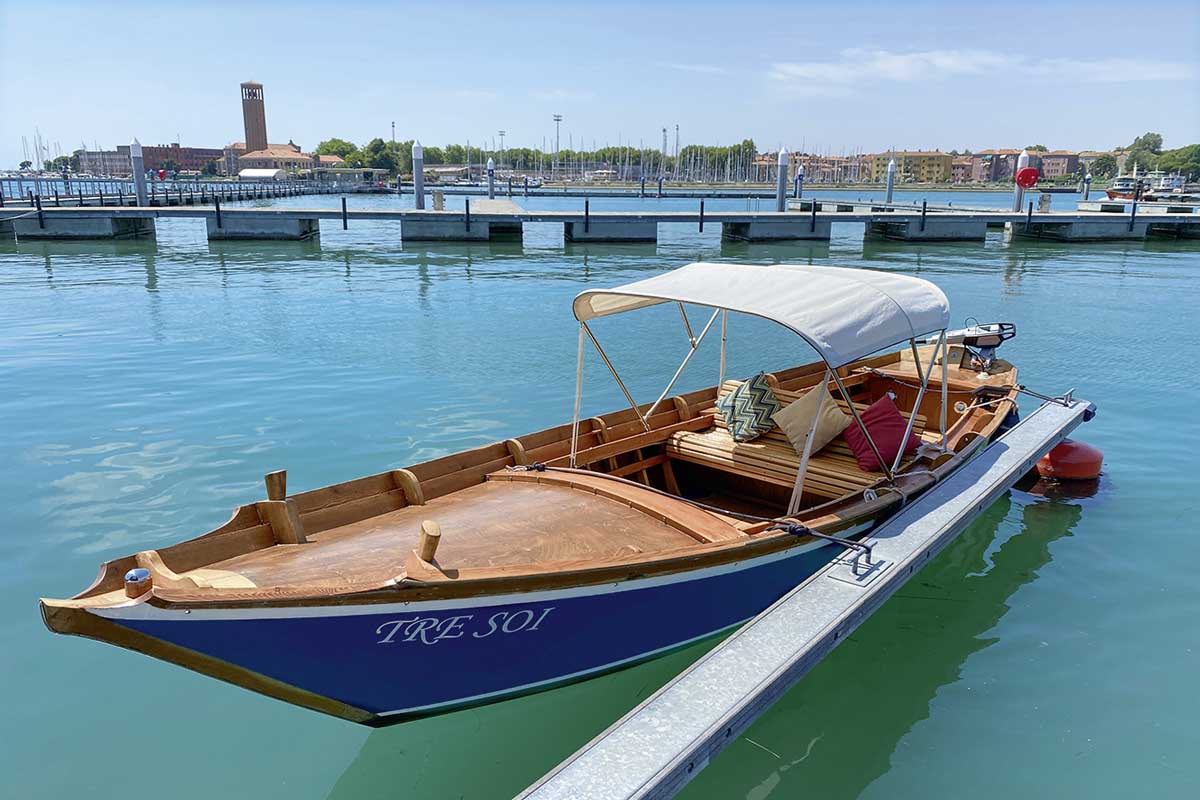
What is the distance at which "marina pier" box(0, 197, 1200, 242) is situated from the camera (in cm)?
3453

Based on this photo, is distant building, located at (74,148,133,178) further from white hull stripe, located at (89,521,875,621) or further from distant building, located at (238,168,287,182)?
white hull stripe, located at (89,521,875,621)

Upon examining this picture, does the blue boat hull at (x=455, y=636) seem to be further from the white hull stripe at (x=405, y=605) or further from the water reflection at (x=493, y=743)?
the water reflection at (x=493, y=743)

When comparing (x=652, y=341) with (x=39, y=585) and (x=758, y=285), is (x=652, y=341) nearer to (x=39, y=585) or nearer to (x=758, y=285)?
(x=758, y=285)

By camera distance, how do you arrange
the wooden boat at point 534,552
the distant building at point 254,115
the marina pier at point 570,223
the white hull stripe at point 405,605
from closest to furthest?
the white hull stripe at point 405,605, the wooden boat at point 534,552, the marina pier at point 570,223, the distant building at point 254,115

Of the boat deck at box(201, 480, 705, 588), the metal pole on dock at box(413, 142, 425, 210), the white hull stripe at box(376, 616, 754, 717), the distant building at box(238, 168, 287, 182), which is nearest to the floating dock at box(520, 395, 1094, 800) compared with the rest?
the white hull stripe at box(376, 616, 754, 717)

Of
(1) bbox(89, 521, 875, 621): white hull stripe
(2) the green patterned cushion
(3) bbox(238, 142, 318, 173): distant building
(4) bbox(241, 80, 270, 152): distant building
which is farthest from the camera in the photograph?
(4) bbox(241, 80, 270, 152): distant building

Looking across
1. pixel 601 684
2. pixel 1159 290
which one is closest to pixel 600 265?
pixel 1159 290

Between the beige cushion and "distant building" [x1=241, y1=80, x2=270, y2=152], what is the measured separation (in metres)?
176

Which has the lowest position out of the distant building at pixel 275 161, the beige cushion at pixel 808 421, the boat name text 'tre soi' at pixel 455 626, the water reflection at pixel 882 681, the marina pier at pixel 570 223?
the water reflection at pixel 882 681

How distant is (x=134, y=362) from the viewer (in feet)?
48.6

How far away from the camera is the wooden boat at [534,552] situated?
13.5 ft

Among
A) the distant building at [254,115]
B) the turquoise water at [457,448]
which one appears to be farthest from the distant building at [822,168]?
the turquoise water at [457,448]

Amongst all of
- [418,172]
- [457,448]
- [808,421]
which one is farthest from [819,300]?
[418,172]

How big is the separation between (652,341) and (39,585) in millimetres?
11931
